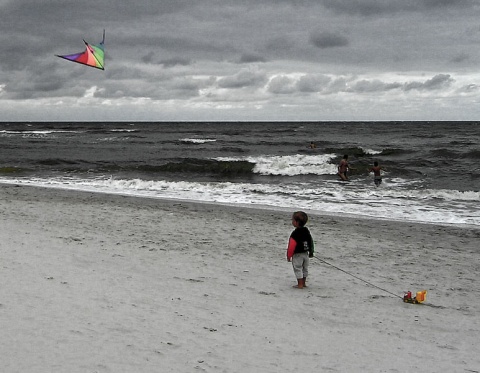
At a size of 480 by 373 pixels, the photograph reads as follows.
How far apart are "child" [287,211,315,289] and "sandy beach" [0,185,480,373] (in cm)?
28

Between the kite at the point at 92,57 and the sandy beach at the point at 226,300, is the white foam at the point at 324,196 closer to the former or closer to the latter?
the sandy beach at the point at 226,300

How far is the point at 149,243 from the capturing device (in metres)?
9.30

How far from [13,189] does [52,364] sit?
49.6 feet

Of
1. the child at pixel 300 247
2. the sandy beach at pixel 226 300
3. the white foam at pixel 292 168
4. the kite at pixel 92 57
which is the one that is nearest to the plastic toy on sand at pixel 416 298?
the sandy beach at pixel 226 300

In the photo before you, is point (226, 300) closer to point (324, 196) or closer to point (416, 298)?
point (416, 298)

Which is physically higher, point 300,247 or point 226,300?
point 300,247

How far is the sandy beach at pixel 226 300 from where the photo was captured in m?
4.37

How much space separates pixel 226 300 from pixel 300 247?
4.67ft

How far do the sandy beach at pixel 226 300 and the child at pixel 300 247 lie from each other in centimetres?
28

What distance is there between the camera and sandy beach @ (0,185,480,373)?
4.37 metres

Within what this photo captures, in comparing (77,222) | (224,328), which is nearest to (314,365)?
(224,328)

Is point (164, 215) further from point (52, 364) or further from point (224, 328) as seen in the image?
point (52, 364)

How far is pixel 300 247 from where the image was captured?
682 centimetres

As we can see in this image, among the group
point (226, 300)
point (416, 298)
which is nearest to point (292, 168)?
point (416, 298)
